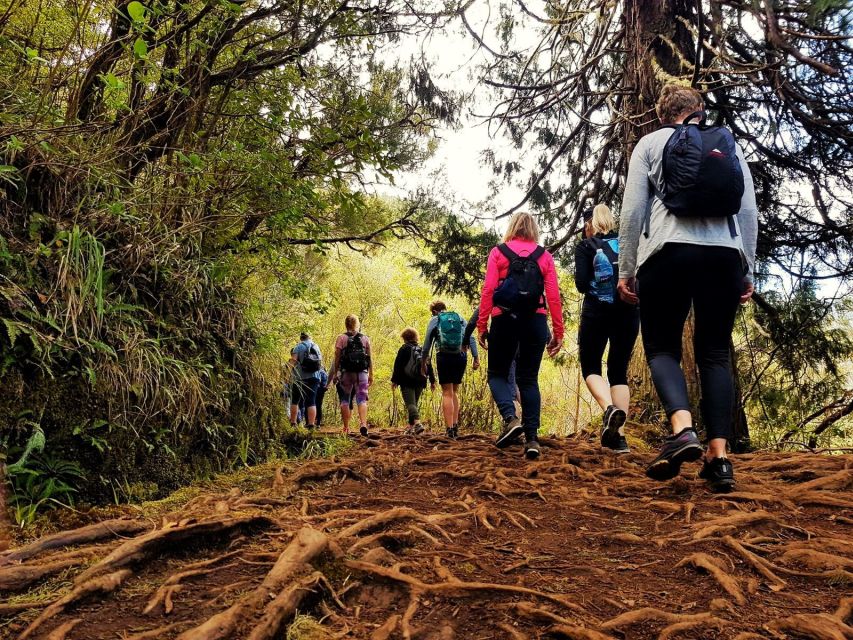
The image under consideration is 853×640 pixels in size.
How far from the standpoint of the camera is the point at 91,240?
12.4ft

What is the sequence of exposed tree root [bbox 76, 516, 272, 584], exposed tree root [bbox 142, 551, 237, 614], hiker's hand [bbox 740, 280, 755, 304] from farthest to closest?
1. hiker's hand [bbox 740, 280, 755, 304]
2. exposed tree root [bbox 76, 516, 272, 584]
3. exposed tree root [bbox 142, 551, 237, 614]

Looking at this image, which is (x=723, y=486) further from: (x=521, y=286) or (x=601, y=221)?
(x=601, y=221)

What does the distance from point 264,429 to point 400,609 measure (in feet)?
12.8

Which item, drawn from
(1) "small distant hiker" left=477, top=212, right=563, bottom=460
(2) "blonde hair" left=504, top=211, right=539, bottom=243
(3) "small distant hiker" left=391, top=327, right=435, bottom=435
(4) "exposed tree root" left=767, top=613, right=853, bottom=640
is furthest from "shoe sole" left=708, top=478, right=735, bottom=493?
(3) "small distant hiker" left=391, top=327, right=435, bottom=435

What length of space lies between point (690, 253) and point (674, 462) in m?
1.22

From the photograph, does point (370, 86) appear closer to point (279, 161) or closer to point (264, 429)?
point (279, 161)

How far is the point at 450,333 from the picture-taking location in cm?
767

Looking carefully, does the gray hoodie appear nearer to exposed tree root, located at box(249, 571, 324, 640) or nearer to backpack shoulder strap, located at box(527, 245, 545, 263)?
backpack shoulder strap, located at box(527, 245, 545, 263)

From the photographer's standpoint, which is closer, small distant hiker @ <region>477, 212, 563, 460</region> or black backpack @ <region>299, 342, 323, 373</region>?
small distant hiker @ <region>477, 212, 563, 460</region>

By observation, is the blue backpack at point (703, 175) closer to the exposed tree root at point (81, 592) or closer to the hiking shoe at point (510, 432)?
the hiking shoe at point (510, 432)

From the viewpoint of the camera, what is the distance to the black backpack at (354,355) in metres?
8.55

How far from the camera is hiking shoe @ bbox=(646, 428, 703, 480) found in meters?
3.18

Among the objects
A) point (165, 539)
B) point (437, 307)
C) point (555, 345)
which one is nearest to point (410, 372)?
point (437, 307)

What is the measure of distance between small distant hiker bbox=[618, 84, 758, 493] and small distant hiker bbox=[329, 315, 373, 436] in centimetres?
553
